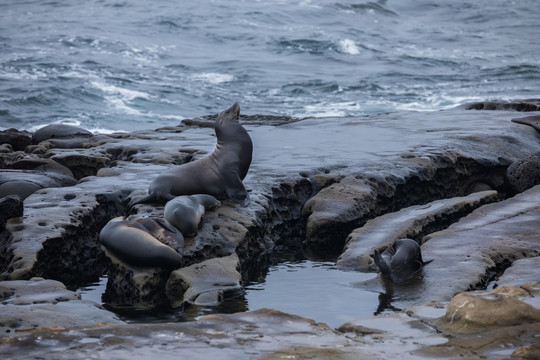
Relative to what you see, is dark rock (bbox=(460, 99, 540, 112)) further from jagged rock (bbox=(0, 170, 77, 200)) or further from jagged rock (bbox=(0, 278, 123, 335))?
jagged rock (bbox=(0, 278, 123, 335))

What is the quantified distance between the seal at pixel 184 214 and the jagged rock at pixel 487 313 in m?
3.22

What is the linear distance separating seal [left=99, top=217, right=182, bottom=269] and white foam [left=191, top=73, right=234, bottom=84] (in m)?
19.3

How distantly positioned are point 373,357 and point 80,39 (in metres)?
28.5

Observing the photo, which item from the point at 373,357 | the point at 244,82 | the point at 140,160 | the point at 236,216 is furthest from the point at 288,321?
the point at 244,82

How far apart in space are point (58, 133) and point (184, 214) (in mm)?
6927

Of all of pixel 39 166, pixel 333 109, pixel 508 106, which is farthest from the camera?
pixel 333 109

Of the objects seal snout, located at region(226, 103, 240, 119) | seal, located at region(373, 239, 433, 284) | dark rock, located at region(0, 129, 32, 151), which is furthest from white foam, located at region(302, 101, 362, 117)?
seal, located at region(373, 239, 433, 284)

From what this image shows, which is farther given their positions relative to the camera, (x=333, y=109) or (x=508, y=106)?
(x=333, y=109)

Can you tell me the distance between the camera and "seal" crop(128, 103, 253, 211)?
813 cm

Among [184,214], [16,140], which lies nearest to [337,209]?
[184,214]

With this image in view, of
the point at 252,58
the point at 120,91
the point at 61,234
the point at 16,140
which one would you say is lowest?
the point at 120,91

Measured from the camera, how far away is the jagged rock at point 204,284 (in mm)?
6410

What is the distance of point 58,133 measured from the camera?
1335 centimetres

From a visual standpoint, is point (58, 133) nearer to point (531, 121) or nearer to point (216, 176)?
point (216, 176)
